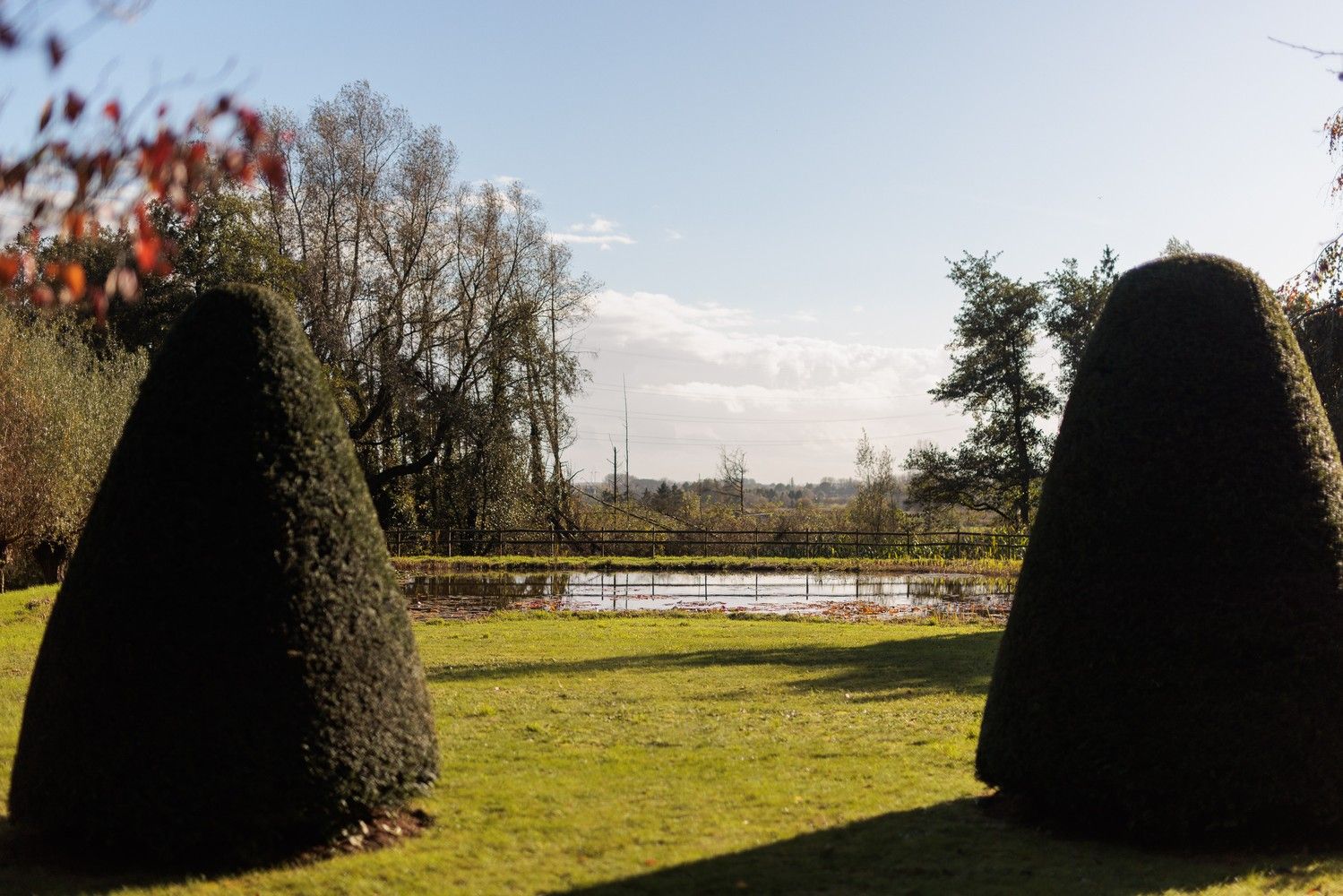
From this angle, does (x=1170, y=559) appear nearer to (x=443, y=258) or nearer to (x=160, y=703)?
(x=160, y=703)

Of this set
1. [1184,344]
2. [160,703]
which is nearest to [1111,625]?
[1184,344]

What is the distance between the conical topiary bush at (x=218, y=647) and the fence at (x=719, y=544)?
1388 inches

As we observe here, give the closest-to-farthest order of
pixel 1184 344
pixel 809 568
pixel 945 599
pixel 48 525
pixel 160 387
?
pixel 160 387 < pixel 1184 344 < pixel 48 525 < pixel 945 599 < pixel 809 568

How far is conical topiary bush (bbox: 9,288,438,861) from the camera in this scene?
6121 millimetres

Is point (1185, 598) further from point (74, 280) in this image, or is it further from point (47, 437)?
point (47, 437)

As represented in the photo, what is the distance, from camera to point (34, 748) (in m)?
6.39

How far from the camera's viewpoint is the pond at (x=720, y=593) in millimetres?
26219

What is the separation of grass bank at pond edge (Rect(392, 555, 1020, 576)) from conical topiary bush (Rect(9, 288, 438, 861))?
3179 centimetres

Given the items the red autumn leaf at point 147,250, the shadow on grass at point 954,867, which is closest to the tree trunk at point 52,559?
the shadow on grass at point 954,867

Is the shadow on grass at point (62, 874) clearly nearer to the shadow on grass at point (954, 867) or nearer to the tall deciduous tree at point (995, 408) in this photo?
the shadow on grass at point (954, 867)

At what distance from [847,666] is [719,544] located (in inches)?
1147

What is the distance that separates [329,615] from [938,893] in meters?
3.73

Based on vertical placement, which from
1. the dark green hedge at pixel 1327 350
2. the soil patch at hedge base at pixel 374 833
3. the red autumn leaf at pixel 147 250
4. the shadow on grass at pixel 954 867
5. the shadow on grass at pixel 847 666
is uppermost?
the dark green hedge at pixel 1327 350

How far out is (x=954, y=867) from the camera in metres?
6.60
